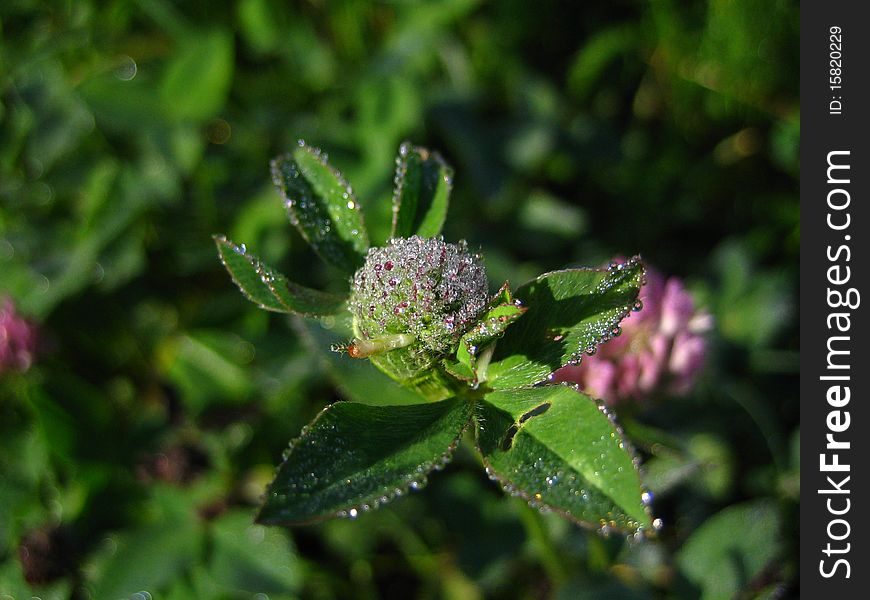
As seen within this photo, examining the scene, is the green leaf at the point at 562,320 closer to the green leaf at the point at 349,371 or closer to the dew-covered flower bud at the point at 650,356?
the green leaf at the point at 349,371

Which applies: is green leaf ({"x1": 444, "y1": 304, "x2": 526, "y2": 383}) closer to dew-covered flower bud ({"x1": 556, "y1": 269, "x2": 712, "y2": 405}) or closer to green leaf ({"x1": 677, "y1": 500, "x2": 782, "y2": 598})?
dew-covered flower bud ({"x1": 556, "y1": 269, "x2": 712, "y2": 405})

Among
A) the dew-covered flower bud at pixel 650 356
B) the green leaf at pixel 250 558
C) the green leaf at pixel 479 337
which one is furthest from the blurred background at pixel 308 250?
the green leaf at pixel 479 337

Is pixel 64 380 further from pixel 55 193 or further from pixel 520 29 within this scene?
pixel 520 29

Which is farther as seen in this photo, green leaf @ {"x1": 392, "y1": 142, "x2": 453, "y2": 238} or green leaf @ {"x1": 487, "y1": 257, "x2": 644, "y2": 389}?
green leaf @ {"x1": 392, "y1": 142, "x2": 453, "y2": 238}

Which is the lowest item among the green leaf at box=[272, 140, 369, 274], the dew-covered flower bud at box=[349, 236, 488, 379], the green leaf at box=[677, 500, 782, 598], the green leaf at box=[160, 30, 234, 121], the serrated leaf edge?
the green leaf at box=[677, 500, 782, 598]

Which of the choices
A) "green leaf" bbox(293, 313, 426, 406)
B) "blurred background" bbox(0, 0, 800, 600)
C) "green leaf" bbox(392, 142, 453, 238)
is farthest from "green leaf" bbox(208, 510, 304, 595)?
"green leaf" bbox(392, 142, 453, 238)
